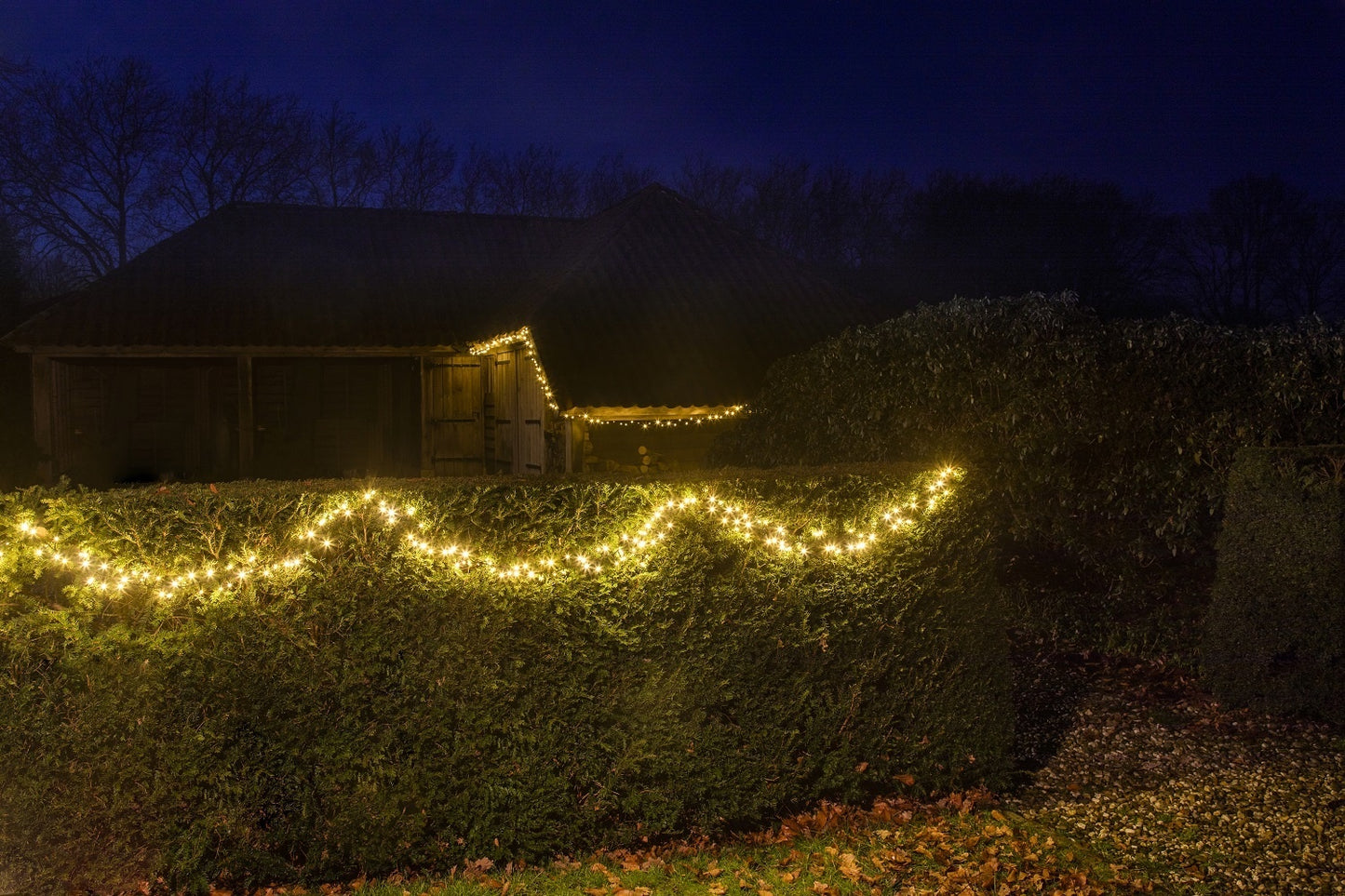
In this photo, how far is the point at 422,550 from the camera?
4.37 metres

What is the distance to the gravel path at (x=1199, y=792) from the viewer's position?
14.7ft

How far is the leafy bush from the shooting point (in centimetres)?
681

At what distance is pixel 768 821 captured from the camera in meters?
4.90

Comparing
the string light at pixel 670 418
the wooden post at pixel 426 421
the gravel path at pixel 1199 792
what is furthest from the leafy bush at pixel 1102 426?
the wooden post at pixel 426 421

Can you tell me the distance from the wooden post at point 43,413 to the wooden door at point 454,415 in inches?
221

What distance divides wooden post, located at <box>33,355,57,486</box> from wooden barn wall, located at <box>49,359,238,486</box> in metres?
1.65

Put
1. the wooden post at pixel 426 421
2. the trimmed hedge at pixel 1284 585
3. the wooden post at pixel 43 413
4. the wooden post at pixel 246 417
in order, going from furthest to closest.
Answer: the wooden post at pixel 426 421 → the wooden post at pixel 246 417 → the wooden post at pixel 43 413 → the trimmed hedge at pixel 1284 585

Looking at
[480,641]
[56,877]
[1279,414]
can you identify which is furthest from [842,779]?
[1279,414]

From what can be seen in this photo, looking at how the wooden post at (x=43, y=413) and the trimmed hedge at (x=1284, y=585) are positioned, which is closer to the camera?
the trimmed hedge at (x=1284, y=585)

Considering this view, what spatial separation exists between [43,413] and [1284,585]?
16164 millimetres

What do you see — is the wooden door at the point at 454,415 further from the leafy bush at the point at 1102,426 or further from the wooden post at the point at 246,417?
the leafy bush at the point at 1102,426

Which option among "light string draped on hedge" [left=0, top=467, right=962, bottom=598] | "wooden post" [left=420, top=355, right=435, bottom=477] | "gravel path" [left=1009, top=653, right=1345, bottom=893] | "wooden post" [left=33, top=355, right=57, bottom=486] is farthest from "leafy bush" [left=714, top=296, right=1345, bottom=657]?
"wooden post" [left=33, top=355, right=57, bottom=486]

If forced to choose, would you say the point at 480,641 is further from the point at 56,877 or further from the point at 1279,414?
the point at 1279,414

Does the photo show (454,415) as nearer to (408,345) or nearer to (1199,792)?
(408,345)
